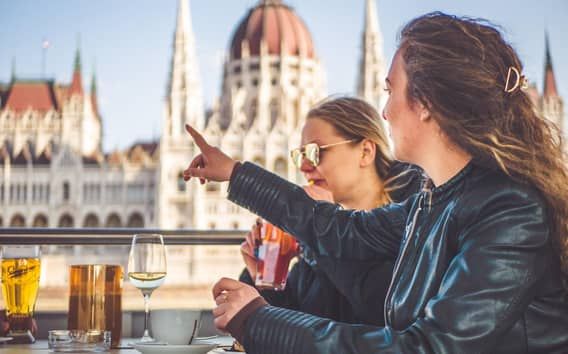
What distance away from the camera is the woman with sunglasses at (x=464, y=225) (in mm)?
815

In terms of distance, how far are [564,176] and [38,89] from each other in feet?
125

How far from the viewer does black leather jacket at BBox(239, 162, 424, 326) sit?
1.29 m

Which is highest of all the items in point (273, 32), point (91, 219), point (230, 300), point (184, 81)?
point (273, 32)

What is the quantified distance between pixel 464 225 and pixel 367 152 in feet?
2.62

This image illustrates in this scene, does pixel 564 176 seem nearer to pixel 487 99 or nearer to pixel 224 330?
pixel 487 99

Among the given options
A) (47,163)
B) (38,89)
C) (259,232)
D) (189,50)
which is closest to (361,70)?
(189,50)

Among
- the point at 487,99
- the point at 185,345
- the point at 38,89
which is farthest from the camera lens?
the point at 38,89

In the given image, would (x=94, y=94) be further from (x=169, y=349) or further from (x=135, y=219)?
(x=169, y=349)

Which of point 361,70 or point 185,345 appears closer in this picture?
point 185,345

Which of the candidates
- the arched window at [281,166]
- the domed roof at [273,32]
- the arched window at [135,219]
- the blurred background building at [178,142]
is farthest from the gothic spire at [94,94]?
the arched window at [281,166]

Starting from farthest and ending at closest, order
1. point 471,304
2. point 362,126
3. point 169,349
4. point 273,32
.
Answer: point 273,32, point 362,126, point 169,349, point 471,304

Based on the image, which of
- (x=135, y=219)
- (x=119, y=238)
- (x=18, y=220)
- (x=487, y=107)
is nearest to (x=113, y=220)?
(x=135, y=219)

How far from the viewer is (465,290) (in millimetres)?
810

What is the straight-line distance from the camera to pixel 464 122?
922mm
